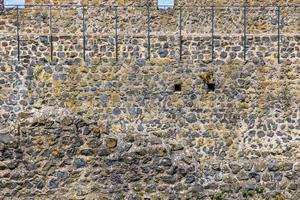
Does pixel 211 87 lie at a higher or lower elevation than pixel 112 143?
higher

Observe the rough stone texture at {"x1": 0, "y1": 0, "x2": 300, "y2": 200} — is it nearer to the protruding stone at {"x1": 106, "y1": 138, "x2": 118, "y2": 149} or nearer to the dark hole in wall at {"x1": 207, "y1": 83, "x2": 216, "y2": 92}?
the dark hole in wall at {"x1": 207, "y1": 83, "x2": 216, "y2": 92}

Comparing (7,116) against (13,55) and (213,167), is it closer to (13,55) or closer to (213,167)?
(13,55)

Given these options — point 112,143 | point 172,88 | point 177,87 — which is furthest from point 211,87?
point 112,143

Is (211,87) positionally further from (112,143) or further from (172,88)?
(112,143)

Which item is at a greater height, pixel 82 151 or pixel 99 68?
pixel 99 68

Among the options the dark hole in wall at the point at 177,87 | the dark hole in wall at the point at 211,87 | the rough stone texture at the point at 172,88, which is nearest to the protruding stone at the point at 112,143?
the rough stone texture at the point at 172,88

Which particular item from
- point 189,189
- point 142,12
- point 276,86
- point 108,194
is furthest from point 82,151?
point 142,12

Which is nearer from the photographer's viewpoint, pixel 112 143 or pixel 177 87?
pixel 112 143

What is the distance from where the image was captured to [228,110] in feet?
48.3

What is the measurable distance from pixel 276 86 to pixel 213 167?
17.5 ft

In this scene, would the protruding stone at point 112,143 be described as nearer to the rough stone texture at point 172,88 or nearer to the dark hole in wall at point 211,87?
the rough stone texture at point 172,88

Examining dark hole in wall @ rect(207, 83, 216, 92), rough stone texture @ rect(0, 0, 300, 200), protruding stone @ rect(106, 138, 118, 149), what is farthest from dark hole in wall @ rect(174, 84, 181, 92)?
protruding stone @ rect(106, 138, 118, 149)

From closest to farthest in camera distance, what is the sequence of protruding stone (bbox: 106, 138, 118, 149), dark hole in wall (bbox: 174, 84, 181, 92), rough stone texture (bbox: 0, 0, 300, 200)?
protruding stone (bbox: 106, 138, 118, 149) < rough stone texture (bbox: 0, 0, 300, 200) < dark hole in wall (bbox: 174, 84, 181, 92)

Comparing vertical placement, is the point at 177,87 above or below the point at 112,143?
above
